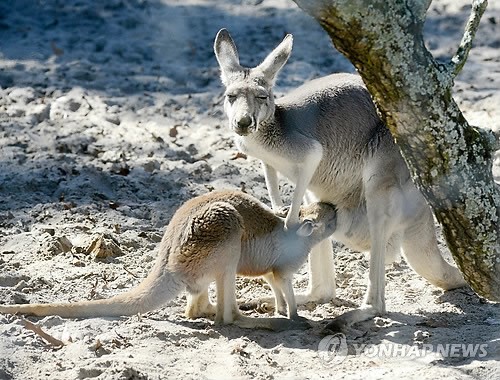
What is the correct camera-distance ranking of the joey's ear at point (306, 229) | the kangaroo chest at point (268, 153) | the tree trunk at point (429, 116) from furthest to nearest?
the kangaroo chest at point (268, 153) < the joey's ear at point (306, 229) < the tree trunk at point (429, 116)

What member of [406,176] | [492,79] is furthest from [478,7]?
[492,79]

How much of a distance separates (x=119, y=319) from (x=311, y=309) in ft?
4.21

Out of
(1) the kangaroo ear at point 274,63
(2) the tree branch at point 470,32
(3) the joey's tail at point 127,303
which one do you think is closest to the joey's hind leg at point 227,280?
(3) the joey's tail at point 127,303

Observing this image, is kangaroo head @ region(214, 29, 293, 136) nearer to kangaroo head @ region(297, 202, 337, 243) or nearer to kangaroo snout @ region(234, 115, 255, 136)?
kangaroo snout @ region(234, 115, 255, 136)

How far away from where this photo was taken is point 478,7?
4.33 meters

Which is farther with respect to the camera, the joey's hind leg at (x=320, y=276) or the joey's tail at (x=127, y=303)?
the joey's hind leg at (x=320, y=276)

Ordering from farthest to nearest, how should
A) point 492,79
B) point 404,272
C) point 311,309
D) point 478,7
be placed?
point 492,79
point 404,272
point 311,309
point 478,7

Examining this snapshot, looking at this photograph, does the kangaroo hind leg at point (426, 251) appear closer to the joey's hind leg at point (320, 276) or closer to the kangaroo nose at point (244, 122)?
the joey's hind leg at point (320, 276)

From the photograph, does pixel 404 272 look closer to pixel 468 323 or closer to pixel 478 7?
pixel 468 323

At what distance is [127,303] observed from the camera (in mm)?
5184

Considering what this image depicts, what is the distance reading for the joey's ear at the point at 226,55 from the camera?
236 inches

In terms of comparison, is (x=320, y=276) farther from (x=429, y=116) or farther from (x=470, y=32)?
(x=470, y=32)

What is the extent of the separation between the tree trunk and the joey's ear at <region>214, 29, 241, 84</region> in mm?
1880

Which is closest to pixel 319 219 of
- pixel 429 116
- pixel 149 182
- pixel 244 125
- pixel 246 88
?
pixel 244 125
